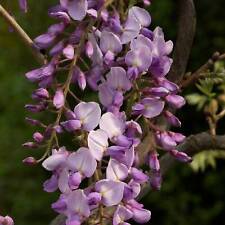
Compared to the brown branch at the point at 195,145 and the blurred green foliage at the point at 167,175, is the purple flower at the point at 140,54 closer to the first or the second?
the brown branch at the point at 195,145

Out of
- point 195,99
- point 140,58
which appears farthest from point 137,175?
point 195,99

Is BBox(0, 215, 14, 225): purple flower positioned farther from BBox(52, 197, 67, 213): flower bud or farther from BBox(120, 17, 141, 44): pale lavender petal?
BBox(120, 17, 141, 44): pale lavender petal

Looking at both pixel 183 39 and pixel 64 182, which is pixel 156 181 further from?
pixel 183 39

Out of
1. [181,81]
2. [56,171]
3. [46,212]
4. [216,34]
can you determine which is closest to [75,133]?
[56,171]

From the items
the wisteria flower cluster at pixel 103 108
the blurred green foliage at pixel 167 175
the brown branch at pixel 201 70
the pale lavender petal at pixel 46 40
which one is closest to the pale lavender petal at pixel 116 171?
the wisteria flower cluster at pixel 103 108

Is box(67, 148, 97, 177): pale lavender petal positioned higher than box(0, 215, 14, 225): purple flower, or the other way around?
box(67, 148, 97, 177): pale lavender petal

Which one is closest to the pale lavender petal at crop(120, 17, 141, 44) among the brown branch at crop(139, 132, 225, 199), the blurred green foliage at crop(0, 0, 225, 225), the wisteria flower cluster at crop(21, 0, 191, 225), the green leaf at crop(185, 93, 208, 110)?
the wisteria flower cluster at crop(21, 0, 191, 225)

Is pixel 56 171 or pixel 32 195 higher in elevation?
pixel 56 171

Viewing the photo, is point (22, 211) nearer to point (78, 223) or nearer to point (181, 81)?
point (181, 81)
